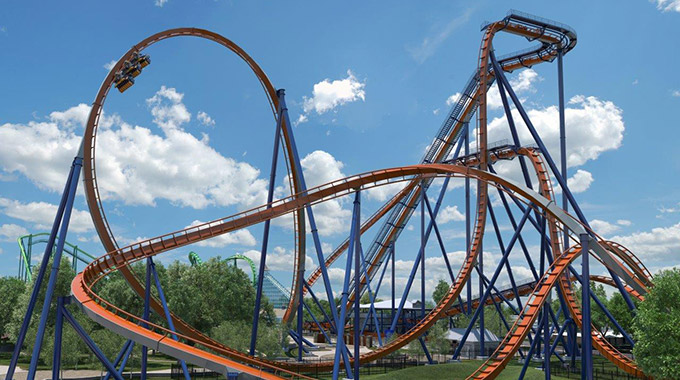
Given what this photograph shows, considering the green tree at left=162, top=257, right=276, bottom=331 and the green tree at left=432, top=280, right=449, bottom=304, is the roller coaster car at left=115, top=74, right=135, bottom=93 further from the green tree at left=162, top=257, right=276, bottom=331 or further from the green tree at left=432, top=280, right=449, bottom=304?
the green tree at left=432, top=280, right=449, bottom=304

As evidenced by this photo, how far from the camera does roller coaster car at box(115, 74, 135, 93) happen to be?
65.5 feet

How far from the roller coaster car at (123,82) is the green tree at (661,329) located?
19481mm

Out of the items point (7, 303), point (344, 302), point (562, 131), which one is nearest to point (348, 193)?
point (344, 302)

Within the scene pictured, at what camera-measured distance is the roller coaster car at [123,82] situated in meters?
20.0

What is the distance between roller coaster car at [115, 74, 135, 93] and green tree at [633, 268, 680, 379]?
19481 millimetres

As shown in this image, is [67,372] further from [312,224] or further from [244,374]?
[244,374]

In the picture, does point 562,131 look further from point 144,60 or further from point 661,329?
point 144,60

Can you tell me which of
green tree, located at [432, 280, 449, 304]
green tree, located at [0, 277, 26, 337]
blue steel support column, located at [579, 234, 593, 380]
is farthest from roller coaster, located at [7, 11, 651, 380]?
green tree, located at [432, 280, 449, 304]

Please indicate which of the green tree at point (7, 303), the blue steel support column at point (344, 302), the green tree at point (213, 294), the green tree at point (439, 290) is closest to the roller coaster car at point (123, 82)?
the blue steel support column at point (344, 302)

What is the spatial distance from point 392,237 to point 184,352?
26360mm

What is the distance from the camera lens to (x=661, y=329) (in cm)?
1770

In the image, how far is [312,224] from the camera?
79.4 ft

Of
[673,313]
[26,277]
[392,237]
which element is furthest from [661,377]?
[26,277]

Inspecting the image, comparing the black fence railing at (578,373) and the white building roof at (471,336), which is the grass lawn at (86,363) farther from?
the black fence railing at (578,373)
